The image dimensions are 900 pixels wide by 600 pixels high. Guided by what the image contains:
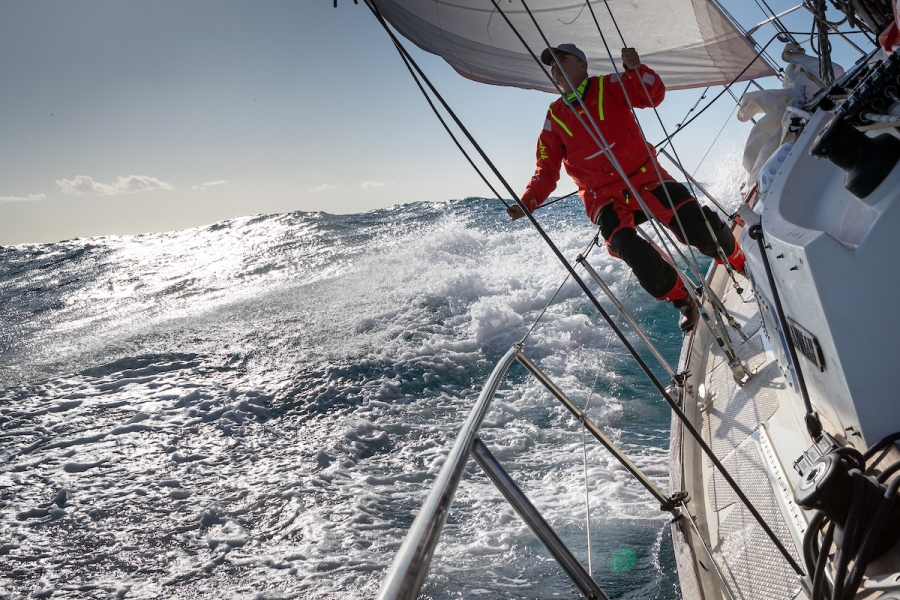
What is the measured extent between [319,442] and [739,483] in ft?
11.3

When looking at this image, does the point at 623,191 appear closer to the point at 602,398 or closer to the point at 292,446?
the point at 602,398

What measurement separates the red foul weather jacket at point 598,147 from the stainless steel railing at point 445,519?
1.62 m

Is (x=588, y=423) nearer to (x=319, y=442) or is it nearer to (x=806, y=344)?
(x=806, y=344)

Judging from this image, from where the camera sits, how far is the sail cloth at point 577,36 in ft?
10.1

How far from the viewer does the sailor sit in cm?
267

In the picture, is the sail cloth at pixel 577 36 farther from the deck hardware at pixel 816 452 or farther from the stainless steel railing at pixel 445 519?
the deck hardware at pixel 816 452

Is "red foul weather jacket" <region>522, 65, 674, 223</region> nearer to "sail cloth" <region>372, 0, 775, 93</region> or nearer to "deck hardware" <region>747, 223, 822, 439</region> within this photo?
"sail cloth" <region>372, 0, 775, 93</region>

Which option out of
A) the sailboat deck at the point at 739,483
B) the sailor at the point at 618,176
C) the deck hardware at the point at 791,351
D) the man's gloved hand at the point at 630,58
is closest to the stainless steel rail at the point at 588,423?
the sailboat deck at the point at 739,483

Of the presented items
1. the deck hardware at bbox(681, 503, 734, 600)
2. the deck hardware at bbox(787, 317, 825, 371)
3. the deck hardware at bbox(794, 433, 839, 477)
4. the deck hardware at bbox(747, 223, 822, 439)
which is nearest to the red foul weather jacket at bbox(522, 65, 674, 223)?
the deck hardware at bbox(747, 223, 822, 439)

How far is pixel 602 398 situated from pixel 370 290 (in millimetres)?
5955

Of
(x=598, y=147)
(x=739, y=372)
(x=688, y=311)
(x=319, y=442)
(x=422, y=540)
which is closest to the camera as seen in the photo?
(x=422, y=540)

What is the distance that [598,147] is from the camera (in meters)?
2.72

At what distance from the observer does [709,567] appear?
1.63m

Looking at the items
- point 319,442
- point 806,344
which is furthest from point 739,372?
point 319,442
